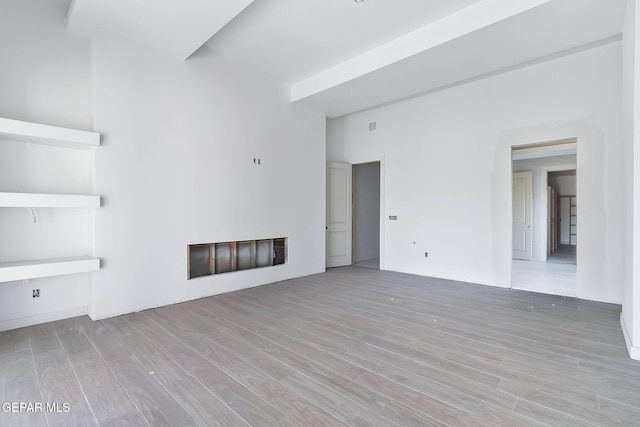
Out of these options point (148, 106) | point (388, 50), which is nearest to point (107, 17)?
point (148, 106)

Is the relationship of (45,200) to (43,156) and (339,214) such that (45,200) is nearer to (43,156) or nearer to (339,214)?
(43,156)

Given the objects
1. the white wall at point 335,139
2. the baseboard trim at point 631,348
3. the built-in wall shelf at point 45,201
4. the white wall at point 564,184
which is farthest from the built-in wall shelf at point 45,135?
the white wall at point 564,184

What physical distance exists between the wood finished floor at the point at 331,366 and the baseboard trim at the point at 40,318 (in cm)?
14

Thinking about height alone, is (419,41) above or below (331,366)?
above

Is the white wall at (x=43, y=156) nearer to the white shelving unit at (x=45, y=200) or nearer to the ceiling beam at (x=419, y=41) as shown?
the white shelving unit at (x=45, y=200)

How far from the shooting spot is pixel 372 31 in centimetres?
396

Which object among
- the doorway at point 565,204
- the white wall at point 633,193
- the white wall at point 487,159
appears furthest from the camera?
the doorway at point 565,204

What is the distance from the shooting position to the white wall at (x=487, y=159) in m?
4.07

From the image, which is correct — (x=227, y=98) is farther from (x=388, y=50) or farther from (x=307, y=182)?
(x=388, y=50)

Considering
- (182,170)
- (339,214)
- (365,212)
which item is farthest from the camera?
(365,212)

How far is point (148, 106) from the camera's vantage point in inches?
154

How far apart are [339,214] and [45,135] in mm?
5043

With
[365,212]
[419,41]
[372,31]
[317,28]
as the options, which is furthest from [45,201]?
[365,212]

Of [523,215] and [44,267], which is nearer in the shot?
[44,267]
